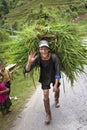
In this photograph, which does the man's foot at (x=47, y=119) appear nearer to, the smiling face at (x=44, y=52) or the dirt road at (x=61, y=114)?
the dirt road at (x=61, y=114)

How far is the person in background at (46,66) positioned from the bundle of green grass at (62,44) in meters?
0.16

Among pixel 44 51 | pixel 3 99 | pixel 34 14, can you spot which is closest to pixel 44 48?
pixel 44 51

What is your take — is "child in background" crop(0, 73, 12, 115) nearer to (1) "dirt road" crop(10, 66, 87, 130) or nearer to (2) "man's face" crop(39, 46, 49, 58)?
(1) "dirt road" crop(10, 66, 87, 130)

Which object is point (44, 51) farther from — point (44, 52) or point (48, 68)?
point (48, 68)

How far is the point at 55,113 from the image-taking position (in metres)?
6.88

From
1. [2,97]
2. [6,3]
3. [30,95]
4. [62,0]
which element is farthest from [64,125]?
[6,3]

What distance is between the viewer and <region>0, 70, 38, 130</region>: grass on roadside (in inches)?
275

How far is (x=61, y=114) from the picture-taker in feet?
22.1

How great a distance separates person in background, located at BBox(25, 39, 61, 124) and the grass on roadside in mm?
932

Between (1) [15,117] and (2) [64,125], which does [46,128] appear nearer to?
(2) [64,125]

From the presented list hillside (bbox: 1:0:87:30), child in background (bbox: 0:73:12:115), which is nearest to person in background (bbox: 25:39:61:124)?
hillside (bbox: 1:0:87:30)

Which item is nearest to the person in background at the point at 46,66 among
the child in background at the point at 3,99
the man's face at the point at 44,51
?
the man's face at the point at 44,51

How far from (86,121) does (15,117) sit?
1.74 metres

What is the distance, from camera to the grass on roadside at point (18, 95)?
699 centimetres
